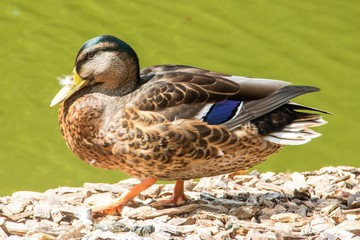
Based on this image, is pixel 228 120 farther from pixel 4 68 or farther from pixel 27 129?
pixel 4 68

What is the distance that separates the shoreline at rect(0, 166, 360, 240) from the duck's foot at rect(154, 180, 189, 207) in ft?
0.15

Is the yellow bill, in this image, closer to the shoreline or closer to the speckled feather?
the speckled feather

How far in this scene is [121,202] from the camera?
5.19 m

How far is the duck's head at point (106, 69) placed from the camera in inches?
204

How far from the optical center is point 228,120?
5.12 metres

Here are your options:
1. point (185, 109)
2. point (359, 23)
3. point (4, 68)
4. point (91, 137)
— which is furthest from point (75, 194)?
point (359, 23)

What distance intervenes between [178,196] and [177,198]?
0.02m

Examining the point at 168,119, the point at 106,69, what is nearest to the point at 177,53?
the point at 106,69

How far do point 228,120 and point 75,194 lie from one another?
117 centimetres

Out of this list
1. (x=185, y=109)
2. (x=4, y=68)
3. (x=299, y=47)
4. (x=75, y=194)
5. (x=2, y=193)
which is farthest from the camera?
(x=299, y=47)

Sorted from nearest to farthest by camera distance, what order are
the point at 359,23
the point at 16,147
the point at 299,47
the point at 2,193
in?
the point at 2,193
the point at 16,147
the point at 299,47
the point at 359,23

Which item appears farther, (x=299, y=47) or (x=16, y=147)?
(x=299, y=47)

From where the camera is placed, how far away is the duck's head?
204 inches

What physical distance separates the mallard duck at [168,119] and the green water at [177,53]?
69.2 inches
